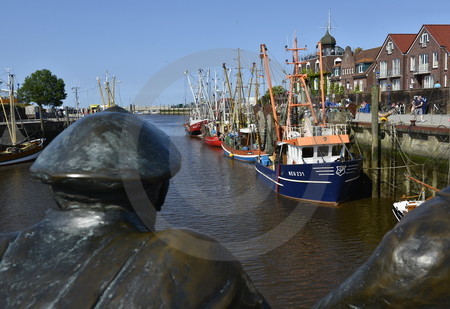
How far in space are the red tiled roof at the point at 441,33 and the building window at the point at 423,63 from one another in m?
2.47

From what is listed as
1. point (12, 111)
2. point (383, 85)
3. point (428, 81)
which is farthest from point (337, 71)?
point (12, 111)

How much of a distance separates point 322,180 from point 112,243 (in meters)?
20.8

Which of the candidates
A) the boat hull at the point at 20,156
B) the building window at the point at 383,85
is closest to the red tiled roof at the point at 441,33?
the building window at the point at 383,85

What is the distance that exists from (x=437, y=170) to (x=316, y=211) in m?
5.52

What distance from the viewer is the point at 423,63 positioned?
168ft

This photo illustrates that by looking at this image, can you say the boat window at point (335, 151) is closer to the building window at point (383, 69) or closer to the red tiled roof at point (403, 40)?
the red tiled roof at point (403, 40)

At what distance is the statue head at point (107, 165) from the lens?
151 cm

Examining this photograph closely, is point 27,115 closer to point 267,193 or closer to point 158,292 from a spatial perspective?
point 267,193

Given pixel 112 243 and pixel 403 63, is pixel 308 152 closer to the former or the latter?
pixel 112 243

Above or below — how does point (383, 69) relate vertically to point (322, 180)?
above

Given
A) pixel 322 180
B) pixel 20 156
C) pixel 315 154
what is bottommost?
pixel 322 180

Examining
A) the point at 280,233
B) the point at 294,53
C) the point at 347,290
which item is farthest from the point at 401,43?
the point at 347,290

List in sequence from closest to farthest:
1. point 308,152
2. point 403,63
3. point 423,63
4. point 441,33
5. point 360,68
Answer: point 308,152 → point 441,33 → point 423,63 → point 403,63 → point 360,68

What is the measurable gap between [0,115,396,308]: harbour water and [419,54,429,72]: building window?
3095 centimetres
